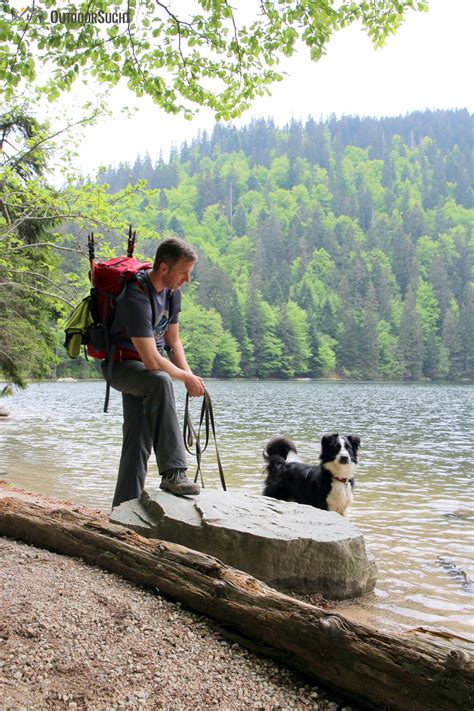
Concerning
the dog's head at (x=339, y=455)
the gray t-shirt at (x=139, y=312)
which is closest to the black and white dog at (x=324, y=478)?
the dog's head at (x=339, y=455)

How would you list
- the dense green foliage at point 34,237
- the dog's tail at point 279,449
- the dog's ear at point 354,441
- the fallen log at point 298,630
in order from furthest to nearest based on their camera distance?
the dense green foliage at point 34,237, the dog's tail at point 279,449, the dog's ear at point 354,441, the fallen log at point 298,630

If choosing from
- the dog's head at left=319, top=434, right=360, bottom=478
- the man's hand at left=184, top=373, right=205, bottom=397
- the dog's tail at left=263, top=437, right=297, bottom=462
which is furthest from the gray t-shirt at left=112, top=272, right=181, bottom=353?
the dog's tail at left=263, top=437, right=297, bottom=462

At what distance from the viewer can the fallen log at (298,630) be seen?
2600mm

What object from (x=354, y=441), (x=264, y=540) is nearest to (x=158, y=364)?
(x=264, y=540)

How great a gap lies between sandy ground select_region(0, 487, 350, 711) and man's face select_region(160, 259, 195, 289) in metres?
2.35

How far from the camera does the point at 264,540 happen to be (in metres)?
A: 4.91

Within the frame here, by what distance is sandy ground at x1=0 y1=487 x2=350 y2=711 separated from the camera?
2.73 meters

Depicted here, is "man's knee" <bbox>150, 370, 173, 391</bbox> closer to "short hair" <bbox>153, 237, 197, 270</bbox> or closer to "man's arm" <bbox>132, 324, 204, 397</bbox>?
"man's arm" <bbox>132, 324, 204, 397</bbox>

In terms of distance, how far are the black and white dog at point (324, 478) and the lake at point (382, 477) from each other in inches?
28.0

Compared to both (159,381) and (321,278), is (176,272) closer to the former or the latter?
(159,381)

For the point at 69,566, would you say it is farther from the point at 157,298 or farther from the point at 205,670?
the point at 157,298

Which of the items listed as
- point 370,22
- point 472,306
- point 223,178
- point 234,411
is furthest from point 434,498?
point 223,178

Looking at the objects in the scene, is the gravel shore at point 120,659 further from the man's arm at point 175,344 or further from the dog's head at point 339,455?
the dog's head at point 339,455

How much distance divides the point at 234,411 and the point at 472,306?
3429 inches
